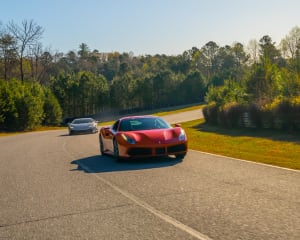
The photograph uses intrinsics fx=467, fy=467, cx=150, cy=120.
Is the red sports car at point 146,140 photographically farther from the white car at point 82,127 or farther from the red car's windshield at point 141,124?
the white car at point 82,127

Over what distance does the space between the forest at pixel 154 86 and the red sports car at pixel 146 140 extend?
11.4 m

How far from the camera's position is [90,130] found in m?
36.7

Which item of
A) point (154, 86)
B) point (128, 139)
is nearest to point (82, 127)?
point (128, 139)

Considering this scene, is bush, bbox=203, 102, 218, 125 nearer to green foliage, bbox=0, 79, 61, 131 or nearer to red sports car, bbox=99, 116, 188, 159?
red sports car, bbox=99, 116, 188, 159

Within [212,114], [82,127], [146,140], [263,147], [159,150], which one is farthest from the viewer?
[82,127]

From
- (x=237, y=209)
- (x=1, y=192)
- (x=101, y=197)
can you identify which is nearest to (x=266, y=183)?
(x=237, y=209)

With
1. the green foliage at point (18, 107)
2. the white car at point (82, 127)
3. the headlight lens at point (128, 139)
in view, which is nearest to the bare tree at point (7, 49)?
the green foliage at point (18, 107)

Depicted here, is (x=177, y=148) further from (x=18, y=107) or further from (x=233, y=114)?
(x=18, y=107)

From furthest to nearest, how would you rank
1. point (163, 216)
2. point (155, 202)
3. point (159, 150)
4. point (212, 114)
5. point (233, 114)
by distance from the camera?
point (212, 114) < point (233, 114) < point (159, 150) < point (155, 202) < point (163, 216)

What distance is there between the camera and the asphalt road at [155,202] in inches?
228

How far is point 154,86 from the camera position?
112125 mm

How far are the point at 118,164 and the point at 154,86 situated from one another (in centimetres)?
9910

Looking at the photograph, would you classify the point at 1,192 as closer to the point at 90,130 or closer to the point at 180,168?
the point at 180,168

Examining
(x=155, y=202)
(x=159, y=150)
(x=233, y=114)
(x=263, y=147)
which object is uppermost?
(x=159, y=150)
